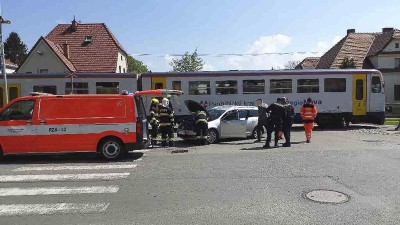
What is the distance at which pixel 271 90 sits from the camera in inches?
874

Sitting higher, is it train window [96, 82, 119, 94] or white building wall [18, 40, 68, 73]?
white building wall [18, 40, 68, 73]

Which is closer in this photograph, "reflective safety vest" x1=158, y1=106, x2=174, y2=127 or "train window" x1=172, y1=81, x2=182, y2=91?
"reflective safety vest" x1=158, y1=106, x2=174, y2=127

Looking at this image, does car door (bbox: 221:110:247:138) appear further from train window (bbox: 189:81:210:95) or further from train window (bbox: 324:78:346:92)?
train window (bbox: 324:78:346:92)

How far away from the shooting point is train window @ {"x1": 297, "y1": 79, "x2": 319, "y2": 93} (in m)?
22.3

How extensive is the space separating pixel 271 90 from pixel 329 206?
634 inches

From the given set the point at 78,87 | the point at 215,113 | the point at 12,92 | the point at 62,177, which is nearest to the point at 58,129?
the point at 62,177

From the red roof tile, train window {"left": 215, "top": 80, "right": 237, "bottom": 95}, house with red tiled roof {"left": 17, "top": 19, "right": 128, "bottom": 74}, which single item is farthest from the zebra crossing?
the red roof tile

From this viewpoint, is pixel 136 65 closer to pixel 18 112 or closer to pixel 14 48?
pixel 14 48

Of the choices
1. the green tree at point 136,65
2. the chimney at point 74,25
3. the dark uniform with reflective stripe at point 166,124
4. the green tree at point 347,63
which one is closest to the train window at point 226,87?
the dark uniform with reflective stripe at point 166,124

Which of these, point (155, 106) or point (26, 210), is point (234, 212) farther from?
point (155, 106)

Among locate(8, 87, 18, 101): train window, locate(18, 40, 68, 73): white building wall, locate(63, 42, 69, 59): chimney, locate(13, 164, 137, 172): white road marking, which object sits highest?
locate(63, 42, 69, 59): chimney

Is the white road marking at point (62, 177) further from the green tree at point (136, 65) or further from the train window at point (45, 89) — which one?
the green tree at point (136, 65)

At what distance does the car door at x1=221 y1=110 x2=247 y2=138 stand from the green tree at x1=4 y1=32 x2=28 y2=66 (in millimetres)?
79635

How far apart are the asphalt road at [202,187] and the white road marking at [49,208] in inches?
0.6
